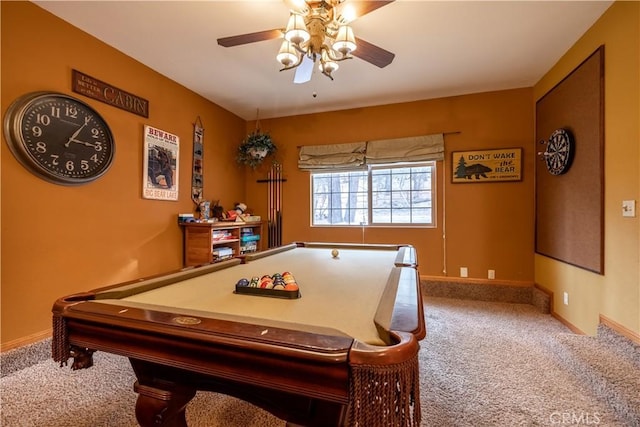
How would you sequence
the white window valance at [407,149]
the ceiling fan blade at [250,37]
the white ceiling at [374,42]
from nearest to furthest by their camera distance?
the ceiling fan blade at [250,37]
the white ceiling at [374,42]
the white window valance at [407,149]

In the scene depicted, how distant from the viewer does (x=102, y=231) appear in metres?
2.46

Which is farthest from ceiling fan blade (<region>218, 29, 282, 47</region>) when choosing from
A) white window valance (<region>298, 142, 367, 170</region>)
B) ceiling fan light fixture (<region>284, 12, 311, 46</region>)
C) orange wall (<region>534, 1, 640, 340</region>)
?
orange wall (<region>534, 1, 640, 340</region>)

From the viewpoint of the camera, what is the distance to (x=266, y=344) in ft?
2.40

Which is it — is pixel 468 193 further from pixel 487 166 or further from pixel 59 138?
pixel 59 138

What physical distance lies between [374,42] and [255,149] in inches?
84.1

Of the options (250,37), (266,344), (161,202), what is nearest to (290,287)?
(266,344)

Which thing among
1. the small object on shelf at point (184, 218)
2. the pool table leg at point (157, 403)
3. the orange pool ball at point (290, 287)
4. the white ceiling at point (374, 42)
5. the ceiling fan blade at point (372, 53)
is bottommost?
the pool table leg at point (157, 403)

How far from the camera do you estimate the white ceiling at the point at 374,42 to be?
6.89 ft

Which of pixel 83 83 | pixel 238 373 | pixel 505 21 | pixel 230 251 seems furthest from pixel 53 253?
pixel 505 21

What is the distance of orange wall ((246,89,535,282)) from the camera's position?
339 centimetres

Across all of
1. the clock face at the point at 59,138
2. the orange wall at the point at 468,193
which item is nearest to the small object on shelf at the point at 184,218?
the clock face at the point at 59,138

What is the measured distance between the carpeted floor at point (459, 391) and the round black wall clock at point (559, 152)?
1507mm

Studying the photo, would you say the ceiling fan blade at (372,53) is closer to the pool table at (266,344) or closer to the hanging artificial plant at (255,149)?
the pool table at (266,344)

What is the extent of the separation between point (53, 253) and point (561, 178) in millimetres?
4411
